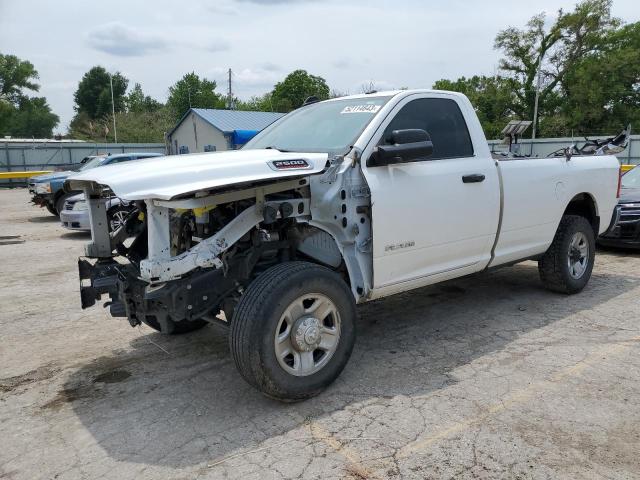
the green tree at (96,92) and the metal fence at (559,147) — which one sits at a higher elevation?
the green tree at (96,92)

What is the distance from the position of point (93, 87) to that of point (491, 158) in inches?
3818

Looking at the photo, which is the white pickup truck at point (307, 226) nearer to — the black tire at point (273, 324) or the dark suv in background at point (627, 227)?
the black tire at point (273, 324)

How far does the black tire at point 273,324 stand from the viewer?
10.5 feet

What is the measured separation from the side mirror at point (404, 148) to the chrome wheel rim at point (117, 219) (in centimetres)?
202

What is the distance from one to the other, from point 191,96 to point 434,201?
3099 inches

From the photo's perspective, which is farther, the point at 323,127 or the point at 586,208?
the point at 586,208

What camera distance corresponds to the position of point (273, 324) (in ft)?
10.6

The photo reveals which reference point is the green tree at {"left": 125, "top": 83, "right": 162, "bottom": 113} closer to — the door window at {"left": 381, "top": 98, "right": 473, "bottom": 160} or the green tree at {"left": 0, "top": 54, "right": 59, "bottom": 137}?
the green tree at {"left": 0, "top": 54, "right": 59, "bottom": 137}

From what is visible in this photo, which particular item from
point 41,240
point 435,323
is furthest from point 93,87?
point 435,323

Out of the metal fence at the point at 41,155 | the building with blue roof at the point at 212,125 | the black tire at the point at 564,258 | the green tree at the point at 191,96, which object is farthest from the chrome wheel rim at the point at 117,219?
the green tree at the point at 191,96

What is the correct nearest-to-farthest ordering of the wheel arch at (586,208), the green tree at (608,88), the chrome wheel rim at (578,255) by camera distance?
1. the chrome wheel rim at (578,255)
2. the wheel arch at (586,208)
3. the green tree at (608,88)

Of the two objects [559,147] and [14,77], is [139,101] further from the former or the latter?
[559,147]

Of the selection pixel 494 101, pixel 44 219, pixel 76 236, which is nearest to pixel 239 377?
pixel 76 236

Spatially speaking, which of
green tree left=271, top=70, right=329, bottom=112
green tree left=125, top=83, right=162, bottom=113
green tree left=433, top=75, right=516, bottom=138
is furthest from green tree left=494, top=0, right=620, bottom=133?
green tree left=125, top=83, right=162, bottom=113
